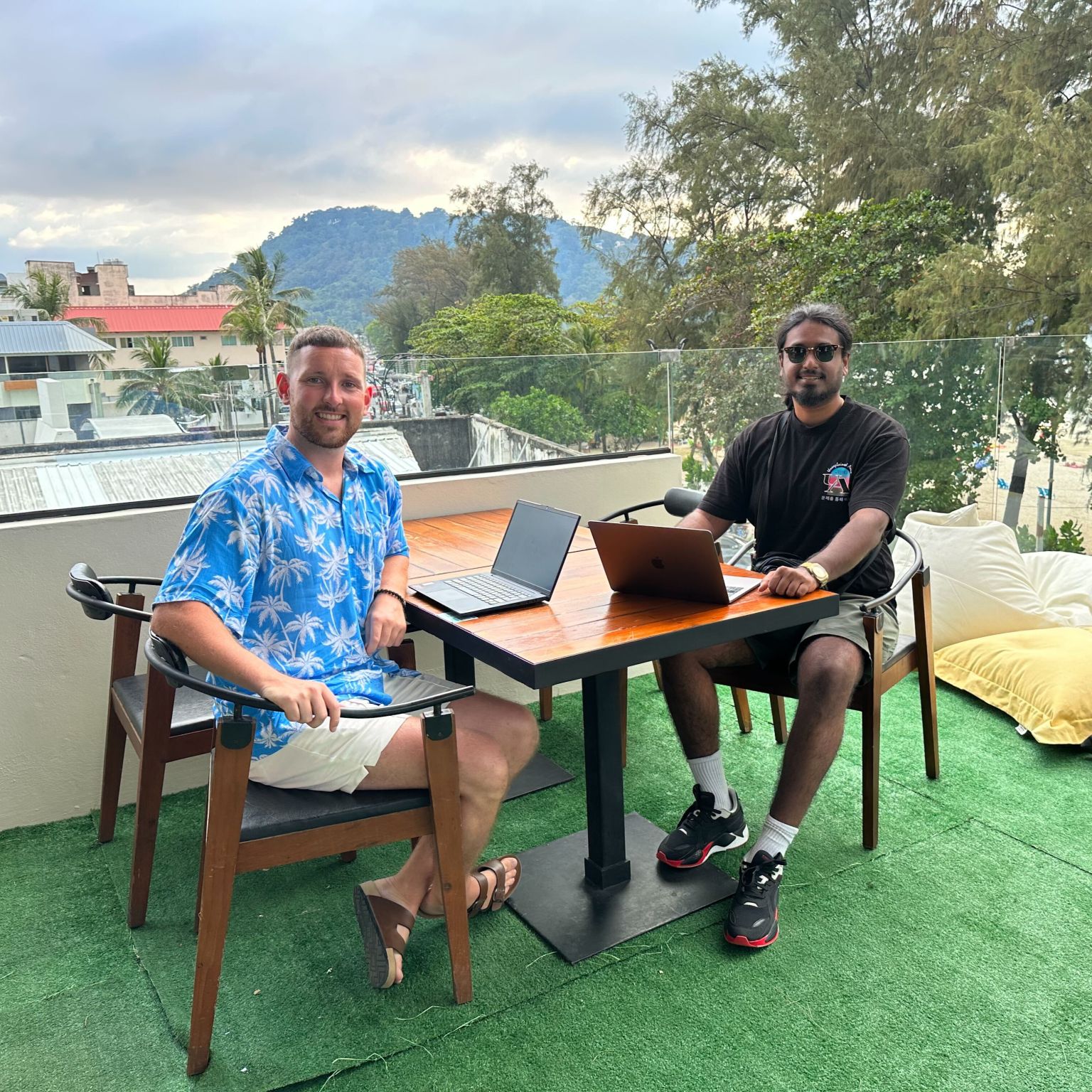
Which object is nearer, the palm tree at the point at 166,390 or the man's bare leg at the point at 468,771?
the man's bare leg at the point at 468,771

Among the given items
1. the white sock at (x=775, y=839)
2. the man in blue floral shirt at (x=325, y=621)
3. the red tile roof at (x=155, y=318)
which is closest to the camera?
the man in blue floral shirt at (x=325, y=621)

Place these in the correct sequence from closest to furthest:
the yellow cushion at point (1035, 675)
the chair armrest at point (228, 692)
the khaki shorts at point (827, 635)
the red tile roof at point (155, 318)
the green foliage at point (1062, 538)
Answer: the chair armrest at point (228, 692)
the khaki shorts at point (827, 635)
the yellow cushion at point (1035, 675)
the green foliage at point (1062, 538)
the red tile roof at point (155, 318)

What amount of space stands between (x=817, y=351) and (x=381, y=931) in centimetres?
178

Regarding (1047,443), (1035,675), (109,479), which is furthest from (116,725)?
(1047,443)

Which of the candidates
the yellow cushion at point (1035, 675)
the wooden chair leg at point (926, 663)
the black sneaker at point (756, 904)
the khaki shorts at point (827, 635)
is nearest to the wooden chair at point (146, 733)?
the black sneaker at point (756, 904)

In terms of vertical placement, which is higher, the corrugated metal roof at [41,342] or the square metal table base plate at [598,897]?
the corrugated metal roof at [41,342]

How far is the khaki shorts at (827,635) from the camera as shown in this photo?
2.23m

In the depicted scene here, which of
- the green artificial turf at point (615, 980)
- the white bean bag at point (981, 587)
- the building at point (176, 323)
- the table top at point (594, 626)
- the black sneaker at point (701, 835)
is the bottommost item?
the green artificial turf at point (615, 980)

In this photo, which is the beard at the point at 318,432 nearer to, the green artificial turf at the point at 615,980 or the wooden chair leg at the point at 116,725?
the wooden chair leg at the point at 116,725

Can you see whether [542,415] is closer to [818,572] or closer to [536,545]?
[536,545]

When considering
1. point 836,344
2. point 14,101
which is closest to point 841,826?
point 836,344

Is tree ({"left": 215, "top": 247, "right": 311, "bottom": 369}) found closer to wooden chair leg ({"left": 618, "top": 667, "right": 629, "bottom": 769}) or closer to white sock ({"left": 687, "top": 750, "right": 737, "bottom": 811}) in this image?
wooden chair leg ({"left": 618, "top": 667, "right": 629, "bottom": 769})

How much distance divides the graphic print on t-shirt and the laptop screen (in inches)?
31.4

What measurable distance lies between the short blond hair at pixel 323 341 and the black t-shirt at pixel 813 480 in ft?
3.92
